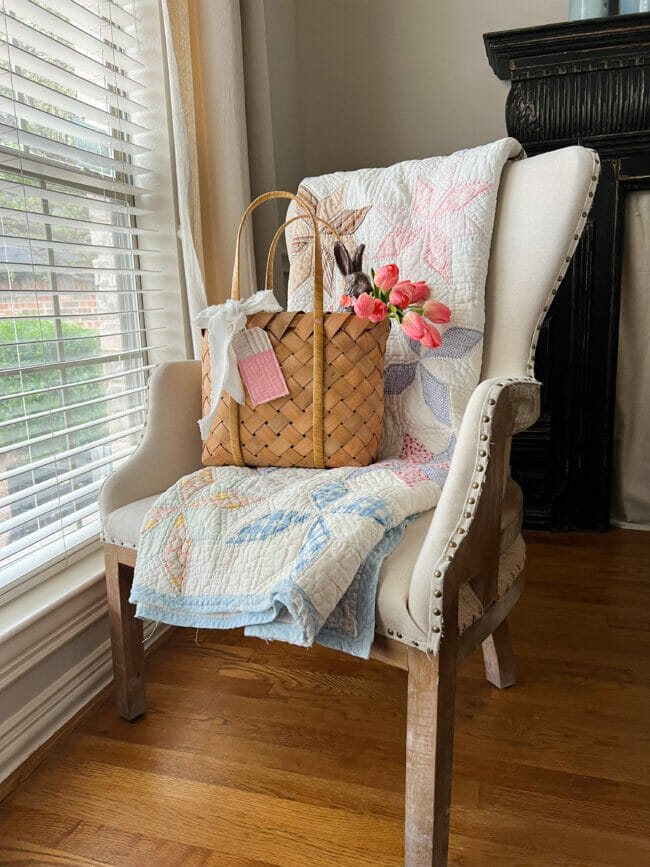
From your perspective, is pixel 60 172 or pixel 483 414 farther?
pixel 60 172

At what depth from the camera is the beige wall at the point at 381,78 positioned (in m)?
2.13

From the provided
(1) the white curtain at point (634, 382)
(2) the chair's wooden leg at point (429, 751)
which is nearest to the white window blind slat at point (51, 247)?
(2) the chair's wooden leg at point (429, 751)

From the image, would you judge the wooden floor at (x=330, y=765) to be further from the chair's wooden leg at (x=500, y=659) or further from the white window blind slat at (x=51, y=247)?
the white window blind slat at (x=51, y=247)

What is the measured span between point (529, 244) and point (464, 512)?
1.91 ft

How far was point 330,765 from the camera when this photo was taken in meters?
1.13

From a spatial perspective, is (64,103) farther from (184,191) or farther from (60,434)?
(60,434)

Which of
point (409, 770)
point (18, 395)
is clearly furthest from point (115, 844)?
point (18, 395)

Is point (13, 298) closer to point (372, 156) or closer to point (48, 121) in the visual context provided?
point (48, 121)

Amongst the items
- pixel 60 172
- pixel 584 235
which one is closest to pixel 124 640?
pixel 60 172

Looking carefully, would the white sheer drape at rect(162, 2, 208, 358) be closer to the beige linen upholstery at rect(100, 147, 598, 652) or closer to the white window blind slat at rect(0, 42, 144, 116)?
the white window blind slat at rect(0, 42, 144, 116)

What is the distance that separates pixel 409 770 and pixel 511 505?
45 cm

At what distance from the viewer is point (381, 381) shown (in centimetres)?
121

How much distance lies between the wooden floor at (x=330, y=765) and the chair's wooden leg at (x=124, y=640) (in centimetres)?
4

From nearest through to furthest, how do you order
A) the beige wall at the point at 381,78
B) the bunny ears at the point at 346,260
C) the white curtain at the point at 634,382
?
the bunny ears at the point at 346,260, the white curtain at the point at 634,382, the beige wall at the point at 381,78
